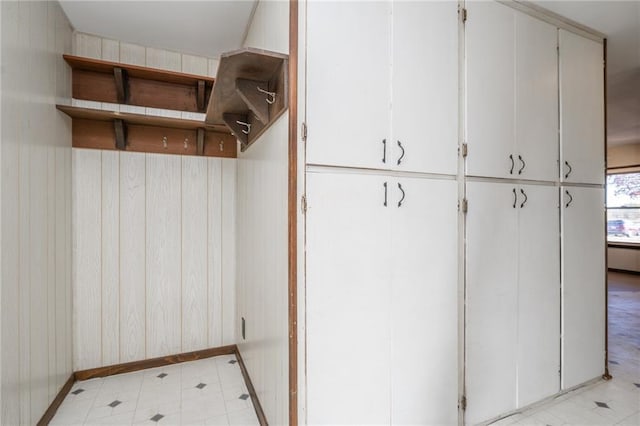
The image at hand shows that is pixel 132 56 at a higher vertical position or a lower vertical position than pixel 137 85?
higher

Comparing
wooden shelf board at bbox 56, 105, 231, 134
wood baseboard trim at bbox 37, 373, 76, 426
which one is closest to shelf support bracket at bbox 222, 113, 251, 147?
wooden shelf board at bbox 56, 105, 231, 134

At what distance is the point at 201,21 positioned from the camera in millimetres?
2514

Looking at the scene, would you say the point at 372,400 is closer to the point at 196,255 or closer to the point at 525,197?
the point at 525,197

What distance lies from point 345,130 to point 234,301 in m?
2.23

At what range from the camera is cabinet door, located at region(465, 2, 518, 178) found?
2018 millimetres

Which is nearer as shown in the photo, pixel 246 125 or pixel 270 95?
pixel 270 95

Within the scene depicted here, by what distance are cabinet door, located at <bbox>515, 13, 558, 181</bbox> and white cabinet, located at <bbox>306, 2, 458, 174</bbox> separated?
25.3 inches

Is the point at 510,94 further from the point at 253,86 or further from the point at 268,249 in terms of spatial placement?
the point at 268,249

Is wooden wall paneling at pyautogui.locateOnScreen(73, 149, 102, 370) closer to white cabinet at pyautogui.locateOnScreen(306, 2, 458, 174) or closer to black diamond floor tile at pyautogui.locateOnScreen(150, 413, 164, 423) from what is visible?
black diamond floor tile at pyautogui.locateOnScreen(150, 413, 164, 423)

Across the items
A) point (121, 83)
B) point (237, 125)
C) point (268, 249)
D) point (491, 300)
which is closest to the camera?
point (268, 249)

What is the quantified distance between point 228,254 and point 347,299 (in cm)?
184

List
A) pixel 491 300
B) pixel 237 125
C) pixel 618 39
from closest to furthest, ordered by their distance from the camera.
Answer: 1. pixel 491 300
2. pixel 237 125
3. pixel 618 39

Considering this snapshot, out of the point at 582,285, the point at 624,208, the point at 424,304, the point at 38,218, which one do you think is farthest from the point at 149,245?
the point at 624,208

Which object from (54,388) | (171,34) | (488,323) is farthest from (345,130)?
(54,388)
